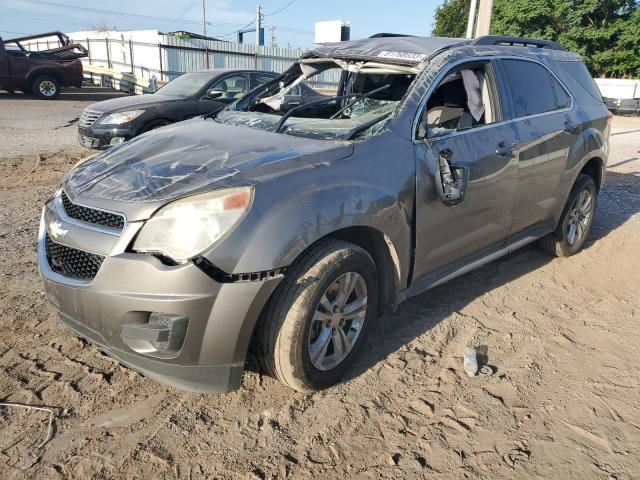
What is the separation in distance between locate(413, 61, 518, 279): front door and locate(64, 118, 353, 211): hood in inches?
26.0

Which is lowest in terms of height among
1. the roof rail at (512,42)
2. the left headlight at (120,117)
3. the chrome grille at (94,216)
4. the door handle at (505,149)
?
the left headlight at (120,117)

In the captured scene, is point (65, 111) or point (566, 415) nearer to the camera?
point (566, 415)

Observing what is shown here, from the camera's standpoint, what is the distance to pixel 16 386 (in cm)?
277

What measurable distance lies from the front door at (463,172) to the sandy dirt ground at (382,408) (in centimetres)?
56

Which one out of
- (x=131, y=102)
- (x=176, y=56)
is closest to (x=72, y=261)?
(x=131, y=102)

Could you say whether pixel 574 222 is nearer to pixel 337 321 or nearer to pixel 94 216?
pixel 337 321

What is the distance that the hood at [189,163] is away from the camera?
2.51 m

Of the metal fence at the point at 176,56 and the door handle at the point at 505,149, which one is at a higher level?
the door handle at the point at 505,149

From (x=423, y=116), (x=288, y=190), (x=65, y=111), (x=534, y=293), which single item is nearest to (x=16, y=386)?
(x=288, y=190)

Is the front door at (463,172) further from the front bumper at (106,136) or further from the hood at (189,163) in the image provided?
the front bumper at (106,136)

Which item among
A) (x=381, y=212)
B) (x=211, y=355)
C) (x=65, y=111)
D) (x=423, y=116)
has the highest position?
(x=423, y=116)

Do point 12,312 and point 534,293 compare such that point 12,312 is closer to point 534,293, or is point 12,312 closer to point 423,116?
point 423,116

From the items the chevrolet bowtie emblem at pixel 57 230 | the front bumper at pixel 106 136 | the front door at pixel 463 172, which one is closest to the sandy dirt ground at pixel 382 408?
the front door at pixel 463 172

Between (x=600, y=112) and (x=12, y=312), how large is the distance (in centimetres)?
525
